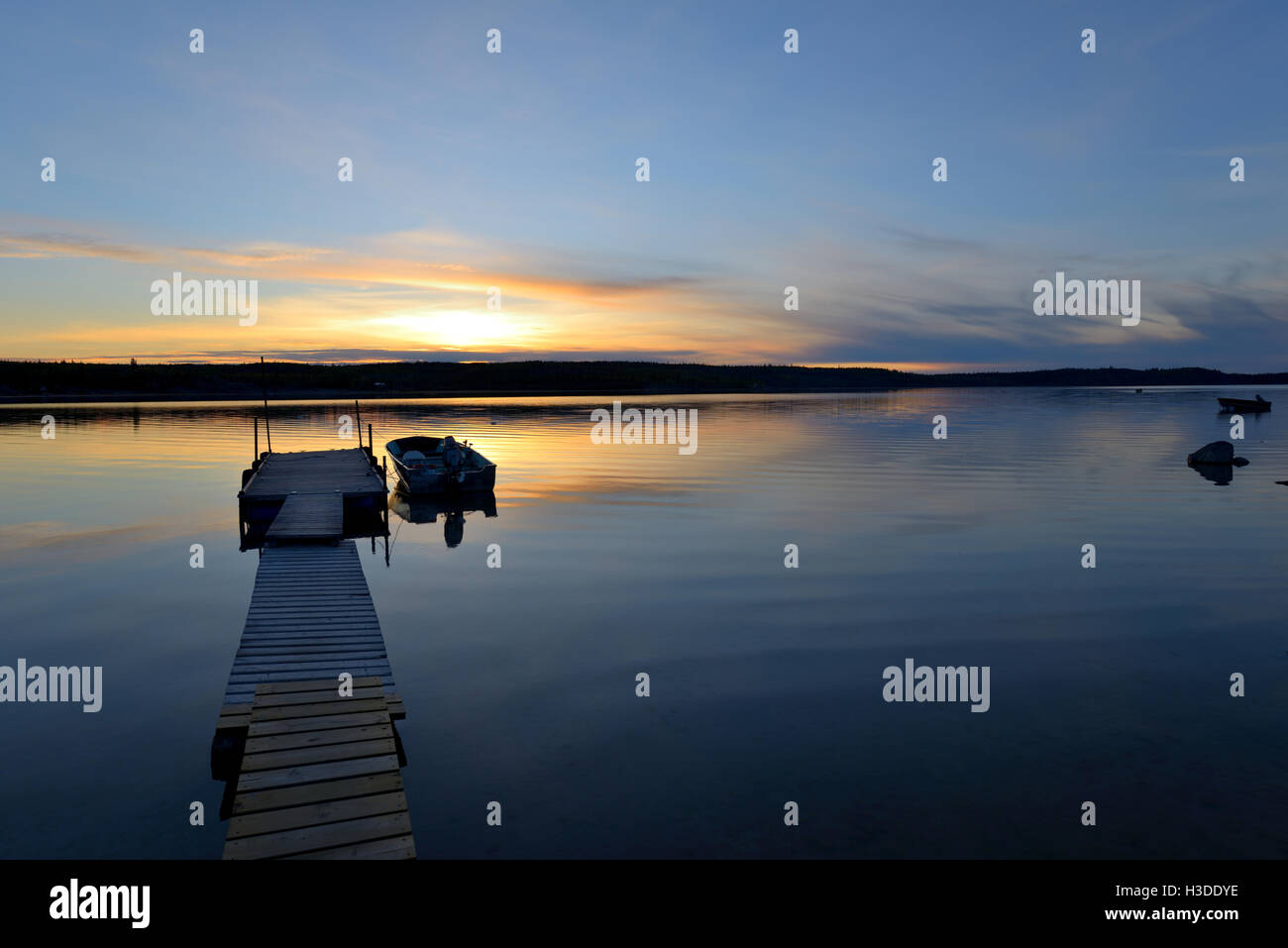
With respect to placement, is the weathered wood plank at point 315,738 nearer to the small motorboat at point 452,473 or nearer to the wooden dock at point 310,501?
the wooden dock at point 310,501

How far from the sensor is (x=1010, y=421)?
82312mm

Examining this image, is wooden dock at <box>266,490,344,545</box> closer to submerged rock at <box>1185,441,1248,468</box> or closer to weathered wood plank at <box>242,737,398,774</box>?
weathered wood plank at <box>242,737,398,774</box>

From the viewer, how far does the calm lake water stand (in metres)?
8.27

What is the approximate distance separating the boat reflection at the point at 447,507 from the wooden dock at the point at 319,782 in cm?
1502

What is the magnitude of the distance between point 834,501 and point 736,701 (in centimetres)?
1945

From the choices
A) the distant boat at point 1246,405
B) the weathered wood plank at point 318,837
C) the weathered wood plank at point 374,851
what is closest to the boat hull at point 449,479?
the weathered wood plank at point 318,837

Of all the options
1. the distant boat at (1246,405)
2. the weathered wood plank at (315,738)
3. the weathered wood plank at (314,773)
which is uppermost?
the distant boat at (1246,405)

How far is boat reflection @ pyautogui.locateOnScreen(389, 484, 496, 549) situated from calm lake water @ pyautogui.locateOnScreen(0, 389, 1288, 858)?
0.79 metres

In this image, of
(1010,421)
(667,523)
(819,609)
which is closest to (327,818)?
(819,609)

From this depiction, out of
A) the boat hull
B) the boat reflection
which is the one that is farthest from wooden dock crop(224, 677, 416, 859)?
the boat hull

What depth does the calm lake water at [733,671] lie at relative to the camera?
326 inches

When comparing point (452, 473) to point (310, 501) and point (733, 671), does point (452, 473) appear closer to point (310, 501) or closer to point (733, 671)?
point (310, 501)

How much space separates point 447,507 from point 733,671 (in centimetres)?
2082

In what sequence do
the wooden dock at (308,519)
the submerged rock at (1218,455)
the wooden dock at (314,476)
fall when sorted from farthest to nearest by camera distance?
the submerged rock at (1218,455) → the wooden dock at (314,476) → the wooden dock at (308,519)
